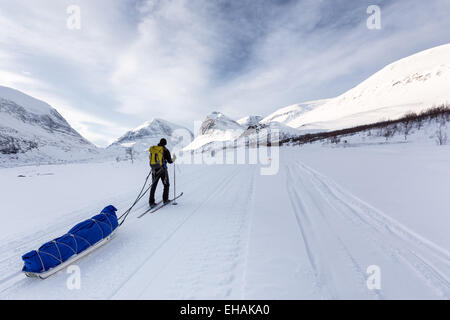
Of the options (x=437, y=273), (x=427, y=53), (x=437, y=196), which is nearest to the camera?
(x=437, y=273)

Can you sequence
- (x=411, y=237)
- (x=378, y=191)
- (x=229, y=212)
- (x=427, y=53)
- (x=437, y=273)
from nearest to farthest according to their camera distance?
(x=437, y=273), (x=411, y=237), (x=229, y=212), (x=378, y=191), (x=427, y=53)

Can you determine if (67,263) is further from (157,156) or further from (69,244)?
(157,156)

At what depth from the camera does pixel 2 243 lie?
11.3ft

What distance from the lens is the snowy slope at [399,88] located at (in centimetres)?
6962

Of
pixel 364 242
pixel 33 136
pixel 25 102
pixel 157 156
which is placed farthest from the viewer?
pixel 25 102

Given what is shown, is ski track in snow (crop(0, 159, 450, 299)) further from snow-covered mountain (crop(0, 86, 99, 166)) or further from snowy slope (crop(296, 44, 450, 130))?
snowy slope (crop(296, 44, 450, 130))

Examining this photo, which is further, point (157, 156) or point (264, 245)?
point (157, 156)

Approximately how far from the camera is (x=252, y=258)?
110 inches

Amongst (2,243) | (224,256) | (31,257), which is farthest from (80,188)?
(224,256)

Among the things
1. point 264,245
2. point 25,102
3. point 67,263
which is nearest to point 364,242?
point 264,245

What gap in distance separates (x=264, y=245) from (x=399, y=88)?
13597cm
